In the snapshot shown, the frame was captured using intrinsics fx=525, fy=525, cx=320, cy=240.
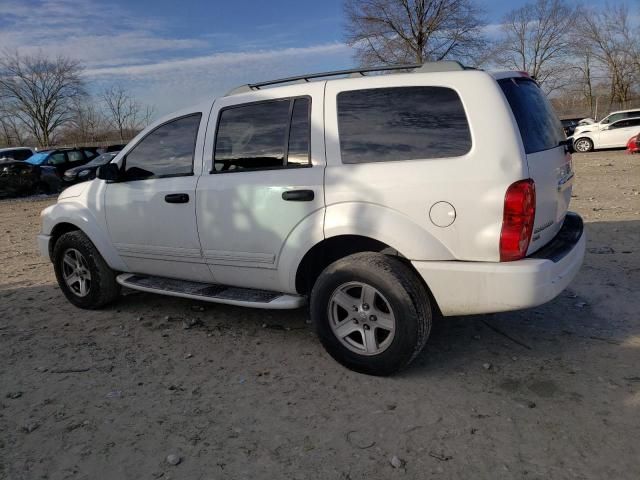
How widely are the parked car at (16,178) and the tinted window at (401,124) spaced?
16280 mm

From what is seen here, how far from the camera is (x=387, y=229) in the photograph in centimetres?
314

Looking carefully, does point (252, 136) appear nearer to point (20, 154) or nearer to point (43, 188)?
point (43, 188)

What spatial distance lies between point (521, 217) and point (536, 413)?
1.07 metres

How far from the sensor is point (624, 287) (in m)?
4.69

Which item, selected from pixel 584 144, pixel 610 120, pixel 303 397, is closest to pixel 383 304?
pixel 303 397

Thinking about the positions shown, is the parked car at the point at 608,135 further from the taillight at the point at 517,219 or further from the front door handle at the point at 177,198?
the front door handle at the point at 177,198

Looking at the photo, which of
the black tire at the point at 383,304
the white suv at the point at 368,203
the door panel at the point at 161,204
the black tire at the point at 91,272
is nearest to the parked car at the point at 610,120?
the white suv at the point at 368,203

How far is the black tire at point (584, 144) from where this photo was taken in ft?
71.9

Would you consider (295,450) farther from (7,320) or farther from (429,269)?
(7,320)

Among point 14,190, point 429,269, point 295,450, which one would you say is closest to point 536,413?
point 429,269

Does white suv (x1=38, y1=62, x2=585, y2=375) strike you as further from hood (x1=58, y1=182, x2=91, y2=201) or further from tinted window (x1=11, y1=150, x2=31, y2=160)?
tinted window (x1=11, y1=150, x2=31, y2=160)

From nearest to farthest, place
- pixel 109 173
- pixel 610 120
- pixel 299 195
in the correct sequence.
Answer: pixel 299 195 → pixel 109 173 → pixel 610 120

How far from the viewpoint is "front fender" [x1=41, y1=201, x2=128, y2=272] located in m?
4.57

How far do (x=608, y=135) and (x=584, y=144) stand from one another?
3.26 feet
